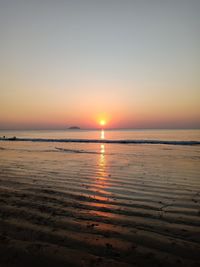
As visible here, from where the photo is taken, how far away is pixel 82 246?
3.83 metres

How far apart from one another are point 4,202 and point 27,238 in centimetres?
273

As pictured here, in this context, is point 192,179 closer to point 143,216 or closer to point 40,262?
point 143,216

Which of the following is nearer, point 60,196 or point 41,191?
point 60,196

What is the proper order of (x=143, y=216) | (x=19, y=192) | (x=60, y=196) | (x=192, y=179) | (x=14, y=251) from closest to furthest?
1. (x=14, y=251)
2. (x=143, y=216)
3. (x=60, y=196)
4. (x=19, y=192)
5. (x=192, y=179)

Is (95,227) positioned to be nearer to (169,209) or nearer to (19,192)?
(169,209)

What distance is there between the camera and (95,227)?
15.2 feet

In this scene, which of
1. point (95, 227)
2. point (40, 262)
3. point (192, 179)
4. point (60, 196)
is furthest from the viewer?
point (192, 179)

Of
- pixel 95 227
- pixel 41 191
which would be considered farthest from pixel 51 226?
pixel 41 191

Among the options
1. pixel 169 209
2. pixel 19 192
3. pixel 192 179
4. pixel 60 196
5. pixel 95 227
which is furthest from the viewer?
pixel 192 179

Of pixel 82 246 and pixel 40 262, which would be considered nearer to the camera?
pixel 40 262

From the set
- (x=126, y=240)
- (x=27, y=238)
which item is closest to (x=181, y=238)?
(x=126, y=240)

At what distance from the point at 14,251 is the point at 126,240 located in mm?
2111

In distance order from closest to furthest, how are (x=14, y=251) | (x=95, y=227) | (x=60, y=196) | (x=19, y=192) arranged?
(x=14, y=251) < (x=95, y=227) < (x=60, y=196) < (x=19, y=192)

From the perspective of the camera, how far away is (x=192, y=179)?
9820 millimetres
